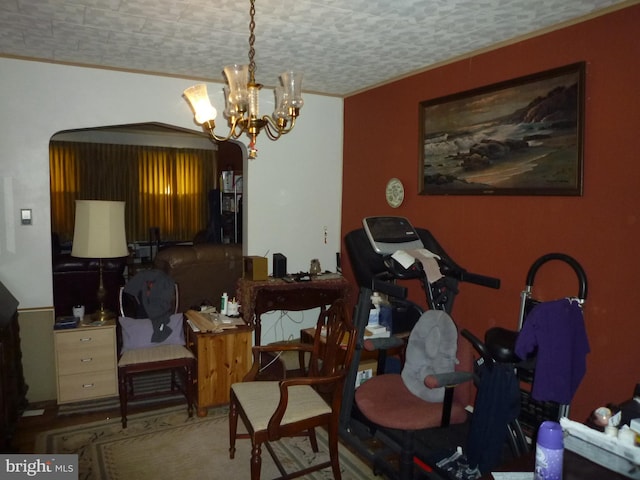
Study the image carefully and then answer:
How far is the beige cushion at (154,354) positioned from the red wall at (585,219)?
2.10 metres

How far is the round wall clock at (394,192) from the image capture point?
404 centimetres

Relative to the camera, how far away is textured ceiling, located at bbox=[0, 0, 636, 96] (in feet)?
8.32

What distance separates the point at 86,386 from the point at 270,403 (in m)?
1.76

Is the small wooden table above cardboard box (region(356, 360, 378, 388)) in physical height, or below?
above

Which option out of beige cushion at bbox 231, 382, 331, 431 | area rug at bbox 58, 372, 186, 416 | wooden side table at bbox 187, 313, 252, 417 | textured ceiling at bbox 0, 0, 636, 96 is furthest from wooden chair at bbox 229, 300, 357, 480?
textured ceiling at bbox 0, 0, 636, 96

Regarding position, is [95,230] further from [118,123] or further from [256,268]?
[256,268]

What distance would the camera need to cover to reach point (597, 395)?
271cm

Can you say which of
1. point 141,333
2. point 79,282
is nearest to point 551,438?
point 141,333

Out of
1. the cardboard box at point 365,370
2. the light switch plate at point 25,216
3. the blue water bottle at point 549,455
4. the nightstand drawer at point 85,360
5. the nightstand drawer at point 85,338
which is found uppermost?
the light switch plate at point 25,216

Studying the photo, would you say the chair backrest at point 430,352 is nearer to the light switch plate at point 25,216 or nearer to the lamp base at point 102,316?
the lamp base at point 102,316

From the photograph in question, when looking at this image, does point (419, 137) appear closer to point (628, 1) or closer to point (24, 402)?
point (628, 1)

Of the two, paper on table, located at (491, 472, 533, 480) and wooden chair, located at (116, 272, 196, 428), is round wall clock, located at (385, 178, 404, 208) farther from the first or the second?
paper on table, located at (491, 472, 533, 480)

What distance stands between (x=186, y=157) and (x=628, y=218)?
838 cm
